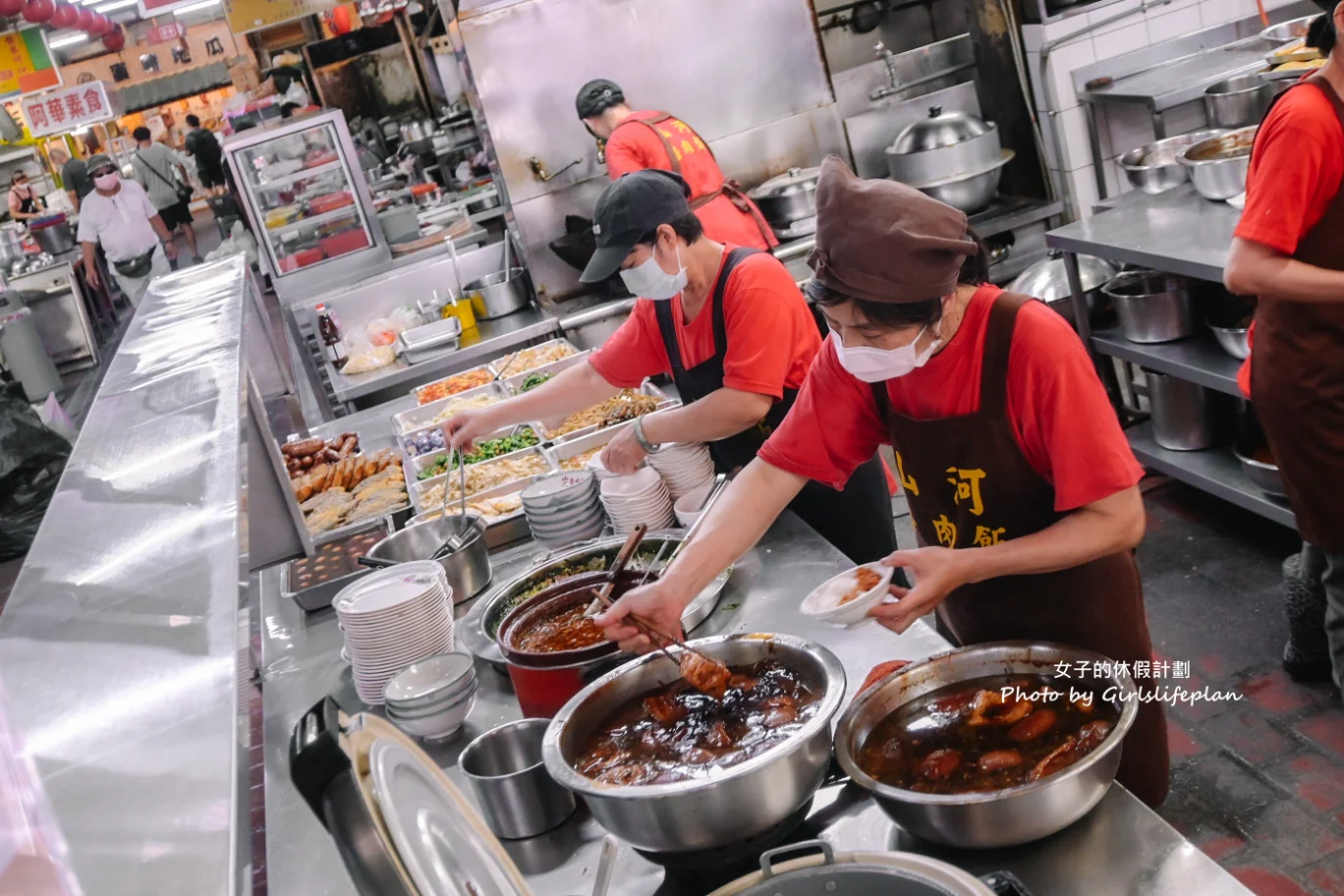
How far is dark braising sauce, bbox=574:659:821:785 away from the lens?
177cm

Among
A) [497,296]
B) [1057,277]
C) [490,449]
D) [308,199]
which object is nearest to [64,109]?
[308,199]

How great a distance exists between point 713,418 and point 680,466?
18 centimetres

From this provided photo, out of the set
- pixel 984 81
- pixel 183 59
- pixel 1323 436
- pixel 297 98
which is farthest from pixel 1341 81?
pixel 183 59

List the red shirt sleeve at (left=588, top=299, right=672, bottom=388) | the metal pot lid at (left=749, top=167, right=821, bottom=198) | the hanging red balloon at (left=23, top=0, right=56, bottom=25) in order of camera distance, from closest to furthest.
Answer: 1. the red shirt sleeve at (left=588, top=299, right=672, bottom=388)
2. the metal pot lid at (left=749, top=167, right=821, bottom=198)
3. the hanging red balloon at (left=23, top=0, right=56, bottom=25)

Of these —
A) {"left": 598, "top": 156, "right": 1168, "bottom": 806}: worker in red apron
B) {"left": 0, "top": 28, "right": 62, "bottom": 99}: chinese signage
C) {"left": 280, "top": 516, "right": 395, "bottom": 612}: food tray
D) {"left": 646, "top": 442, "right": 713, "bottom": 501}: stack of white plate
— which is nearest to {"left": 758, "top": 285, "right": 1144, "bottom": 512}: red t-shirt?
{"left": 598, "top": 156, "right": 1168, "bottom": 806}: worker in red apron

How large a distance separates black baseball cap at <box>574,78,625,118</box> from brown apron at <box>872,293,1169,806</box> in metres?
4.27

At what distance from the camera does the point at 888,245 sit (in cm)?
187

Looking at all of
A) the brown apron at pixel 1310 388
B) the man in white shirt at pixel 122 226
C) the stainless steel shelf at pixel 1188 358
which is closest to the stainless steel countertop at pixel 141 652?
the brown apron at pixel 1310 388

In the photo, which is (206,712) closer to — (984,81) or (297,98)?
(984,81)

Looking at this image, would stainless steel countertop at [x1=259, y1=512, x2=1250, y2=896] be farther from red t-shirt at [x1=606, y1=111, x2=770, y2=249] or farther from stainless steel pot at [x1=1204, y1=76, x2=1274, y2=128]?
stainless steel pot at [x1=1204, y1=76, x2=1274, y2=128]

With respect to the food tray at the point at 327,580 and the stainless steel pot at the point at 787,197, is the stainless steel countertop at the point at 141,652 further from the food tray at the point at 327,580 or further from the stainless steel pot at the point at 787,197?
the stainless steel pot at the point at 787,197

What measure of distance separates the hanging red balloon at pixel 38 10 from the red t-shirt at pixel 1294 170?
13582mm

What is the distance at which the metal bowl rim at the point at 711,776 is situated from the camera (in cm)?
161

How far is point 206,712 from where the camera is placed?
3.35ft
